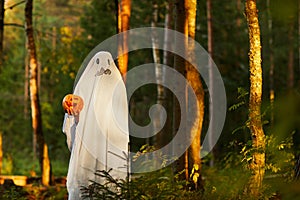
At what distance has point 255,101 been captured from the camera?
342 inches

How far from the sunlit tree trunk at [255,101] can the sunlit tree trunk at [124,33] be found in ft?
15.6

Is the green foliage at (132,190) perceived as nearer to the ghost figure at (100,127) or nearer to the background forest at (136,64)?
the ghost figure at (100,127)

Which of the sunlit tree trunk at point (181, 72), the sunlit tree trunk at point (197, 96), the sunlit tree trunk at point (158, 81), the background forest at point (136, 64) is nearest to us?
the sunlit tree trunk at point (181, 72)

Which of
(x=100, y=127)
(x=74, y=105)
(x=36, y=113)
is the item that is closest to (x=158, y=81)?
Answer: (x=36, y=113)

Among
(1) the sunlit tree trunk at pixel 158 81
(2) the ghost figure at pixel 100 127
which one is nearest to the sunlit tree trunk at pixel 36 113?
(1) the sunlit tree trunk at pixel 158 81

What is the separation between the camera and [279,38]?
1745 inches

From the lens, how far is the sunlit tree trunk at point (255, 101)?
844cm

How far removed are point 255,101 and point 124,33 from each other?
5.51 m

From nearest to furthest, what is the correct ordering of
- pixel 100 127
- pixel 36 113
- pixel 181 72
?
pixel 100 127 < pixel 181 72 < pixel 36 113

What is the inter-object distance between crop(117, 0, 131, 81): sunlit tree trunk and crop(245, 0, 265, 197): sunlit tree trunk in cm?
475

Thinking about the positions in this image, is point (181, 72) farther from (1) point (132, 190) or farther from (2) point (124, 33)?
(1) point (132, 190)

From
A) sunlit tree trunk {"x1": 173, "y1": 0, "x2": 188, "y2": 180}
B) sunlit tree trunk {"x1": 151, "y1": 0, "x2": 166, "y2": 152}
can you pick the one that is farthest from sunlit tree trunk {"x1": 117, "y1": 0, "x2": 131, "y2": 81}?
sunlit tree trunk {"x1": 151, "y1": 0, "x2": 166, "y2": 152}

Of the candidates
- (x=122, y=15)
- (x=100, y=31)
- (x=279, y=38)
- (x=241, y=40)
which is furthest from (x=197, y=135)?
(x=279, y=38)

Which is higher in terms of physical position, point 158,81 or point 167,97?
point 158,81
